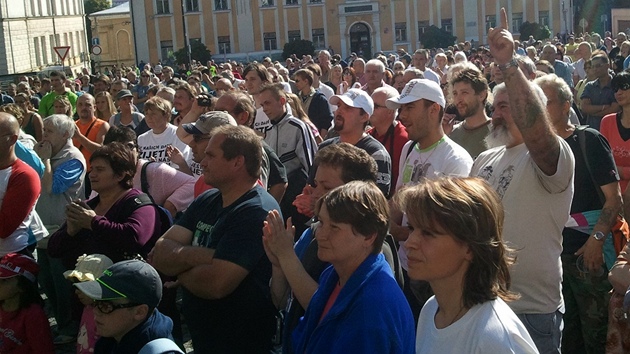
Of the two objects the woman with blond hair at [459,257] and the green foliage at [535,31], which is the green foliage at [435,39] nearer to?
the green foliage at [535,31]

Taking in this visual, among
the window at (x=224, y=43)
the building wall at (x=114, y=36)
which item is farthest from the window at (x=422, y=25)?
the building wall at (x=114, y=36)

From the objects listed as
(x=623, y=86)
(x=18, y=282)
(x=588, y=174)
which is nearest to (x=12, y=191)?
(x=18, y=282)

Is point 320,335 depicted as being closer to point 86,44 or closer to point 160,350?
point 160,350

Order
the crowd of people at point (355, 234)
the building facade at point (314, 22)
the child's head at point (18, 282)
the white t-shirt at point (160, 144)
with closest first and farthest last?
the crowd of people at point (355, 234) < the child's head at point (18, 282) < the white t-shirt at point (160, 144) < the building facade at point (314, 22)

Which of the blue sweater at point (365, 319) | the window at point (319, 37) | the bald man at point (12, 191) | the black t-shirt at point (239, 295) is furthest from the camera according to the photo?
the window at point (319, 37)

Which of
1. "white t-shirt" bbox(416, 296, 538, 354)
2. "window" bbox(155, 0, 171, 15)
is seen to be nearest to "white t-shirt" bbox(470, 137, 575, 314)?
"white t-shirt" bbox(416, 296, 538, 354)

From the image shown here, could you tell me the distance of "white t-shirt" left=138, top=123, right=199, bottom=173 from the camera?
26.3ft

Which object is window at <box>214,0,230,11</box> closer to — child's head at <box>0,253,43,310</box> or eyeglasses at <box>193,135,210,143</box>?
child's head at <box>0,253,43,310</box>

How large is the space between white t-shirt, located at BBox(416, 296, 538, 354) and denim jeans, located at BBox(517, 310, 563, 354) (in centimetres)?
137

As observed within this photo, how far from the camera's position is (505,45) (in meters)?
4.09

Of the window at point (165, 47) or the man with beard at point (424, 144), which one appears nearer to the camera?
the man with beard at point (424, 144)

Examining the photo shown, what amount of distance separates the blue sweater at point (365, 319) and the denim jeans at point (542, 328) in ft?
3.24

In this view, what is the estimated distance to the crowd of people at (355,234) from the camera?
3.13 m

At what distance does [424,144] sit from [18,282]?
2.89 meters
